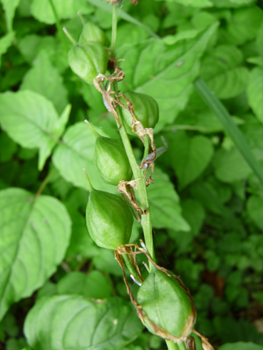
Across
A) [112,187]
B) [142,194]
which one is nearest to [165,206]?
[112,187]

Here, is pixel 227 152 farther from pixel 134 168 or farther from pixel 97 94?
pixel 134 168

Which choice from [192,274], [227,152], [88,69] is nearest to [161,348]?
[192,274]

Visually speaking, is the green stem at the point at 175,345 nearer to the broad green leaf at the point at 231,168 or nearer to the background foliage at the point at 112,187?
the background foliage at the point at 112,187

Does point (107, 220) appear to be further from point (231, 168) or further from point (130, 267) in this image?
point (231, 168)

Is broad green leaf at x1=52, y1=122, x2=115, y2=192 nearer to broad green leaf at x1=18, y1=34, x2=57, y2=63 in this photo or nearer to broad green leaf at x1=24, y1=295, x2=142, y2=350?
broad green leaf at x1=24, y1=295, x2=142, y2=350

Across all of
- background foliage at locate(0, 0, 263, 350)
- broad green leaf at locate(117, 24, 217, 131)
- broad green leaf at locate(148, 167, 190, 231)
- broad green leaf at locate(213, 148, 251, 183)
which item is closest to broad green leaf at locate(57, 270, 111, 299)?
background foliage at locate(0, 0, 263, 350)
